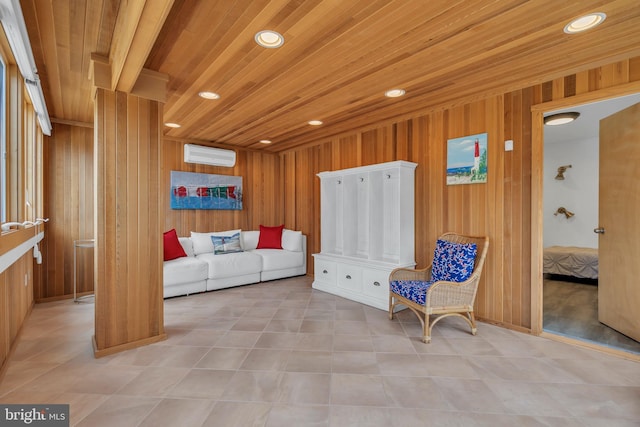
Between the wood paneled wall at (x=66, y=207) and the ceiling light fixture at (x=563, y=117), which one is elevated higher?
the ceiling light fixture at (x=563, y=117)

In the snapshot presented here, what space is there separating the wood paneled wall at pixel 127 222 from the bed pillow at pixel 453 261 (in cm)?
278

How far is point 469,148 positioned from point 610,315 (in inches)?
84.8

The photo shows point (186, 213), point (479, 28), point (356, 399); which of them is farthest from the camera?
point (186, 213)

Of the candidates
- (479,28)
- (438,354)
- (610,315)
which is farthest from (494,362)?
(479,28)

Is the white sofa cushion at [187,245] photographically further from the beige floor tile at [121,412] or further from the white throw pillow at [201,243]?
the beige floor tile at [121,412]

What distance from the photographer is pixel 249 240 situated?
550cm

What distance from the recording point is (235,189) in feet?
18.3

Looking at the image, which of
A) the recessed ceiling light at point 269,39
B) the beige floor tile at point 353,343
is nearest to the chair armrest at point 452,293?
the beige floor tile at point 353,343

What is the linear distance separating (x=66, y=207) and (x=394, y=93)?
450 centimetres

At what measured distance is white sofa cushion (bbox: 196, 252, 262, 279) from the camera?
14.4 feet

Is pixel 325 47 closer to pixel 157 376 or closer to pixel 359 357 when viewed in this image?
pixel 359 357

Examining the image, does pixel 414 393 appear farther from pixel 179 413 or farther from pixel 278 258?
pixel 278 258

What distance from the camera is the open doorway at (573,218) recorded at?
11.9 ft

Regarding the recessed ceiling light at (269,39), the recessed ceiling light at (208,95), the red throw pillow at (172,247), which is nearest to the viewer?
the recessed ceiling light at (269,39)
